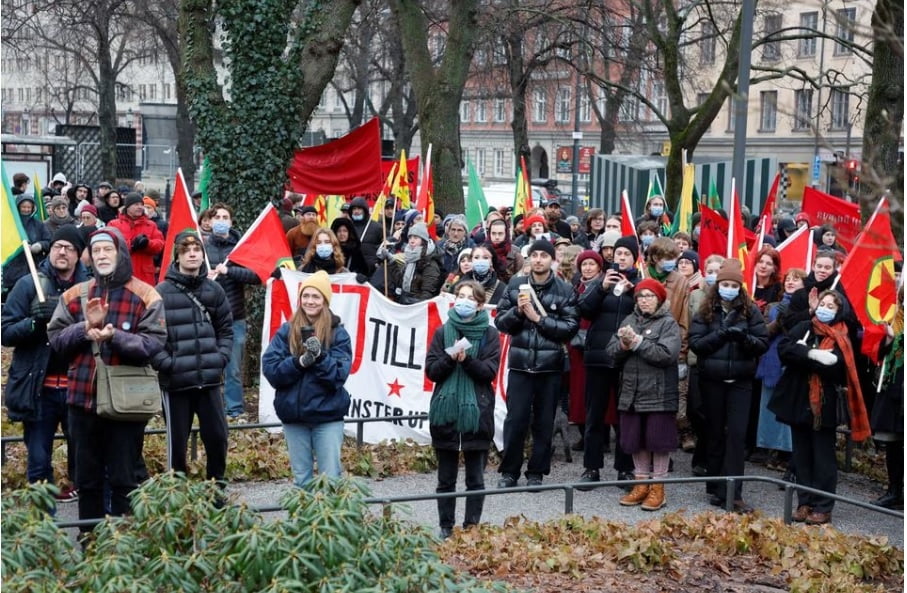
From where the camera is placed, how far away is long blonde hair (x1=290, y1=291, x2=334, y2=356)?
8.44m

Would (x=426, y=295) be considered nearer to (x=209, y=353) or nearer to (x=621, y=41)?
(x=209, y=353)

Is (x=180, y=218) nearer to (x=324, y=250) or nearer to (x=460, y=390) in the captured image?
(x=324, y=250)

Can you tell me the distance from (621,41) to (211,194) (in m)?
20.8

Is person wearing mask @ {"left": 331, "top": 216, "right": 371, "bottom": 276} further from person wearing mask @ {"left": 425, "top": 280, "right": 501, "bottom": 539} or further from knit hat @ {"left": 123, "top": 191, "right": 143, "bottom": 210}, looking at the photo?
person wearing mask @ {"left": 425, "top": 280, "right": 501, "bottom": 539}

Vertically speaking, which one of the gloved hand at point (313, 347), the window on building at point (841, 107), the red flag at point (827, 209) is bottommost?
→ the gloved hand at point (313, 347)

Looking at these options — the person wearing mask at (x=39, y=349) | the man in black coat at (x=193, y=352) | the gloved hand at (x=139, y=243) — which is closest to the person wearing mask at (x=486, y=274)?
the man in black coat at (x=193, y=352)

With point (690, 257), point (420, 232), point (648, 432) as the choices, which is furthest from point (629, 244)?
point (420, 232)

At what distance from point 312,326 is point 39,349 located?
1.67 meters

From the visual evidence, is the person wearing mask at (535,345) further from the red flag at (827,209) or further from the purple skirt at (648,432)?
the red flag at (827,209)

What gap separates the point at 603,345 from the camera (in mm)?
10336

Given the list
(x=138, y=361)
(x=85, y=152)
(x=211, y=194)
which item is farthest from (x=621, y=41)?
(x=138, y=361)

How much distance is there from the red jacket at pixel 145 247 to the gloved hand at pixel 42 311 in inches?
190

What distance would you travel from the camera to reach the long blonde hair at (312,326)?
844cm

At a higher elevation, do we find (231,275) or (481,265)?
(481,265)
